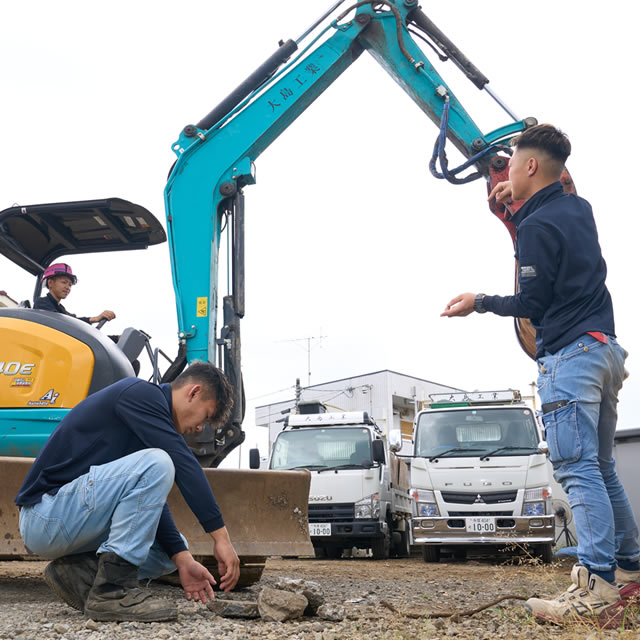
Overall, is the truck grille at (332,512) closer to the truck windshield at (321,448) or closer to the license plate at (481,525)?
the truck windshield at (321,448)

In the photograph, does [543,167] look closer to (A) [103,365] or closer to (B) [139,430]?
(B) [139,430]

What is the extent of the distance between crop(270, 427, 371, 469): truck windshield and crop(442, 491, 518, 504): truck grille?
2.19 metres

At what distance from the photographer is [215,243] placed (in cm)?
661

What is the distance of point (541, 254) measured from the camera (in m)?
3.46

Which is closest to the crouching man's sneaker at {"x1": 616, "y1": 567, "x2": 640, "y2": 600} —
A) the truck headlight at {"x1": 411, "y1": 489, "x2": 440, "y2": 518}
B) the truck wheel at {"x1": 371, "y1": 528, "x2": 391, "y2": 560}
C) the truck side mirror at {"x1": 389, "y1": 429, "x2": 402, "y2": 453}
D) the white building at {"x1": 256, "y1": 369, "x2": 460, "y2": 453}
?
the truck headlight at {"x1": 411, "y1": 489, "x2": 440, "y2": 518}

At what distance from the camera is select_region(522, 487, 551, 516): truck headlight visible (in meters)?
9.85

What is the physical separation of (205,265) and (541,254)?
144 inches

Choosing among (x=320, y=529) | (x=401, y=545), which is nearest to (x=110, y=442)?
(x=320, y=529)

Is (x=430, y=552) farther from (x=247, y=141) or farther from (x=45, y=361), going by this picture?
(x=45, y=361)

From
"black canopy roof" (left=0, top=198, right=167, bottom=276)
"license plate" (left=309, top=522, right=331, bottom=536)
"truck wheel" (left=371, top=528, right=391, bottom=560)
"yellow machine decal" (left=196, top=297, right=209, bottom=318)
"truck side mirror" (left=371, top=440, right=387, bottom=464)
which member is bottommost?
"truck wheel" (left=371, top=528, right=391, bottom=560)

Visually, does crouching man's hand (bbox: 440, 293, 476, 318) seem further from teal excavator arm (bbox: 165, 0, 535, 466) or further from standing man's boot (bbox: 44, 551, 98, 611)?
teal excavator arm (bbox: 165, 0, 535, 466)

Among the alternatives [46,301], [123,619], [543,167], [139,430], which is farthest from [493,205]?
[123,619]

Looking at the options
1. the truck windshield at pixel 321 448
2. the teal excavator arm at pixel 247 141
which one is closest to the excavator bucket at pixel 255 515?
the teal excavator arm at pixel 247 141

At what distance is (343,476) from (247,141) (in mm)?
6526
